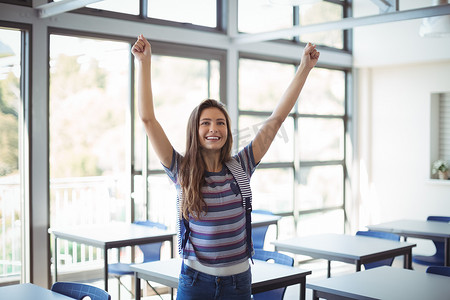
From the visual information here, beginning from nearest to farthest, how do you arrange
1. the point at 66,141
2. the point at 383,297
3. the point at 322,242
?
the point at 383,297, the point at 322,242, the point at 66,141

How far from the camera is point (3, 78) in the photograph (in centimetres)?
530

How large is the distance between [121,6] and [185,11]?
2.71ft

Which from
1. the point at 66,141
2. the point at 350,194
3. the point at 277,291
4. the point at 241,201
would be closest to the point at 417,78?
the point at 350,194

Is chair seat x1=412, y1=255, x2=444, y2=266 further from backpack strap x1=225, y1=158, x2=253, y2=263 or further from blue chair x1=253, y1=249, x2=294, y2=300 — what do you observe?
backpack strap x1=225, y1=158, x2=253, y2=263

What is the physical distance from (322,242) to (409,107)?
3789 millimetres

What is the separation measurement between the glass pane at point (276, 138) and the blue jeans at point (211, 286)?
4.71 metres

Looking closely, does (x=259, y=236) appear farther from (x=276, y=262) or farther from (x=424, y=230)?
(x=276, y=262)

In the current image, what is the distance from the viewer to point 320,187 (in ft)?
26.4

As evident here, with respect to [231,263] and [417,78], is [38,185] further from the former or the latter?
[417,78]

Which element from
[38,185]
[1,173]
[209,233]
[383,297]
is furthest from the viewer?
[1,173]

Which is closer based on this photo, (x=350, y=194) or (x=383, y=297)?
(x=383, y=297)

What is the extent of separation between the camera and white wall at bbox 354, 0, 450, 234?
24.7 ft

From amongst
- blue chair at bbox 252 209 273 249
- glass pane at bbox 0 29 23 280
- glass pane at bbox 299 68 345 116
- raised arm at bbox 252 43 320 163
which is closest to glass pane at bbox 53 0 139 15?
glass pane at bbox 0 29 23 280

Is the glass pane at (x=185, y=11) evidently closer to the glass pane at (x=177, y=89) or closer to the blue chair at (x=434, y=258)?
the glass pane at (x=177, y=89)
